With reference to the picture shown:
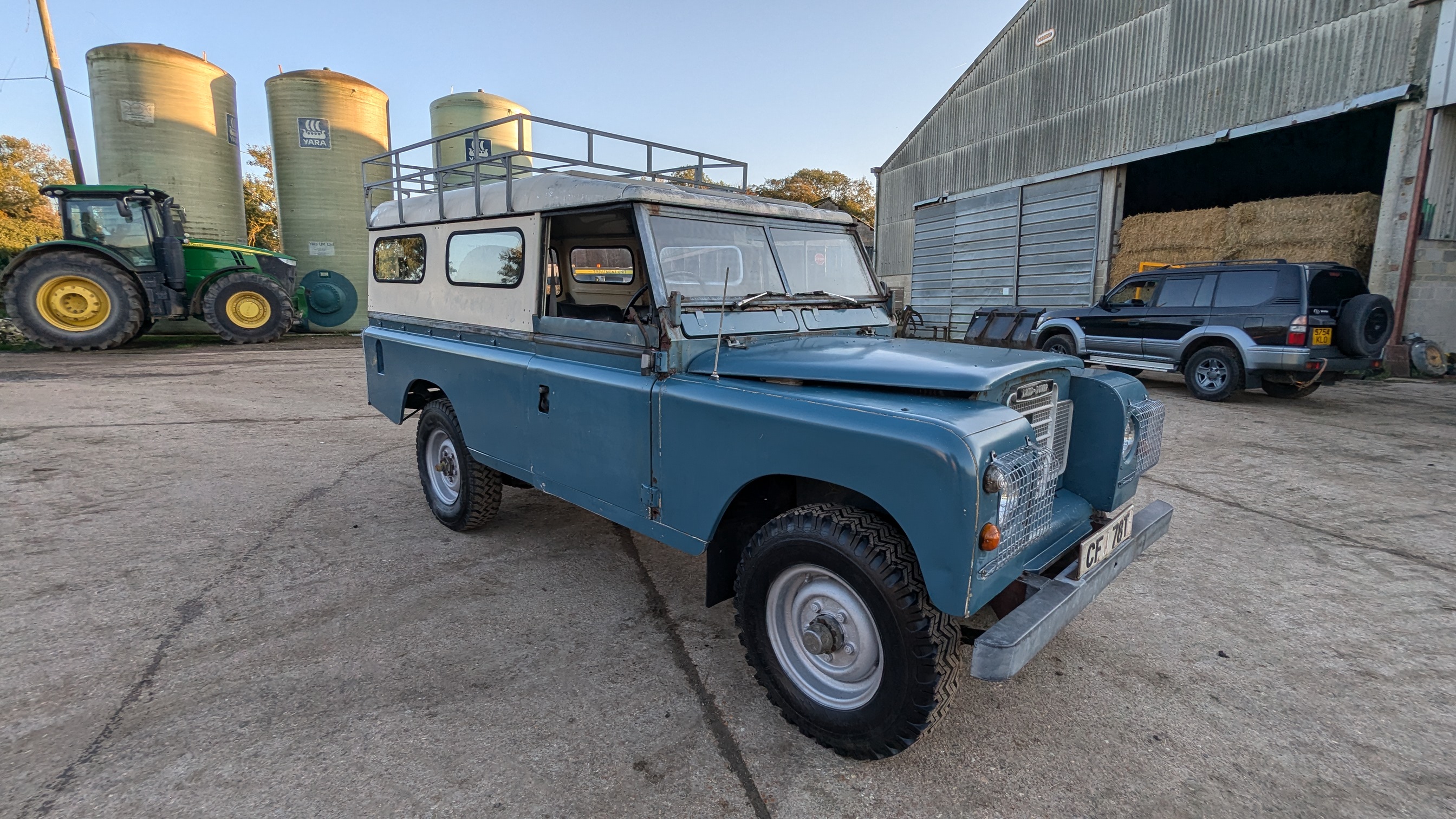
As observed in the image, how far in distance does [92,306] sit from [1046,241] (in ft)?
67.0

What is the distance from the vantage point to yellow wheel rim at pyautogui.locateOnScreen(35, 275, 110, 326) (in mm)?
13125

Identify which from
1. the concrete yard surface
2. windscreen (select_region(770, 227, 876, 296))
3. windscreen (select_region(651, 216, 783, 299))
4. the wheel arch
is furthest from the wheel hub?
the wheel arch

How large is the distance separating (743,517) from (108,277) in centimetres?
1642

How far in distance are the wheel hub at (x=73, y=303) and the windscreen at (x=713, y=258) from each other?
1587cm

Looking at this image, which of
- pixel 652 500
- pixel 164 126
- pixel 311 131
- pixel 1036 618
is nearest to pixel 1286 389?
pixel 1036 618

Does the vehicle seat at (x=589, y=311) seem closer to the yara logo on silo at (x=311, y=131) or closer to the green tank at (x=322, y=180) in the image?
the green tank at (x=322, y=180)

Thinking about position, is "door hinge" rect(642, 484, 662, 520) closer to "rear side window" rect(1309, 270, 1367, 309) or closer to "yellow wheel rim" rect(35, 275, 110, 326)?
"rear side window" rect(1309, 270, 1367, 309)

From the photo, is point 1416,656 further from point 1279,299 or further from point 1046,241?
point 1046,241

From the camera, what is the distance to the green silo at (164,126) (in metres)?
16.7

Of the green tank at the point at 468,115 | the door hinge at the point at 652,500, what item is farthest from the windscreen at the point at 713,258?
the green tank at the point at 468,115

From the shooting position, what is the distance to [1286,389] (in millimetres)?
9656

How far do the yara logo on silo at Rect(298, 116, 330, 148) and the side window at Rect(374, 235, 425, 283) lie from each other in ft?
57.4

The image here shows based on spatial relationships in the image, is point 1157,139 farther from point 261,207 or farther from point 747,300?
point 261,207

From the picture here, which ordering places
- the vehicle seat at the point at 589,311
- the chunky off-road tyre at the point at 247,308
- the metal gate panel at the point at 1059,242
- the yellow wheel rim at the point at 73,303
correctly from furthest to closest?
the chunky off-road tyre at the point at 247,308
the metal gate panel at the point at 1059,242
the yellow wheel rim at the point at 73,303
the vehicle seat at the point at 589,311
